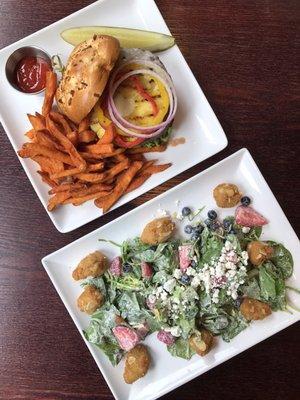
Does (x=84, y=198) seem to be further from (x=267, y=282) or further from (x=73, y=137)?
(x=267, y=282)

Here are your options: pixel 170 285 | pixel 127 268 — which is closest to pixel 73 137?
pixel 127 268

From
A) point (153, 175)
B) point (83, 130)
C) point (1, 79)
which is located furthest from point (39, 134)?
point (153, 175)

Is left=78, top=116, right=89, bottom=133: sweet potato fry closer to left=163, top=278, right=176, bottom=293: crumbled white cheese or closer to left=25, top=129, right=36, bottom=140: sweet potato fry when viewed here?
left=25, top=129, right=36, bottom=140: sweet potato fry

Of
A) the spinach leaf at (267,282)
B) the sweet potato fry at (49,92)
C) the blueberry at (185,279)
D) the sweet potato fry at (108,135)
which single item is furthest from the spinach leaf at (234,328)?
the sweet potato fry at (49,92)

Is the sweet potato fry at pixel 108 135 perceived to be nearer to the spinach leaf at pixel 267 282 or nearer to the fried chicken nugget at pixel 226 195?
the fried chicken nugget at pixel 226 195

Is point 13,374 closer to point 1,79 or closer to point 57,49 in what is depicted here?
point 1,79

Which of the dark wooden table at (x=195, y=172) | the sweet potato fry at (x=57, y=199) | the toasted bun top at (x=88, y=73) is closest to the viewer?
the toasted bun top at (x=88, y=73)
